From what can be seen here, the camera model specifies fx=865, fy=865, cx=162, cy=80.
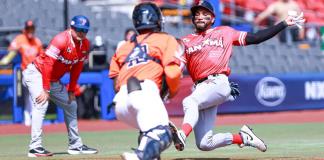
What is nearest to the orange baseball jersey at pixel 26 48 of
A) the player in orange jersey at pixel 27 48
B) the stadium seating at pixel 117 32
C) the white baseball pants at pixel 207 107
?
the player in orange jersey at pixel 27 48

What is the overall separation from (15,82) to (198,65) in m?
9.97

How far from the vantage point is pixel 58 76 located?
1178 cm

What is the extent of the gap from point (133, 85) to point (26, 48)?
449 inches

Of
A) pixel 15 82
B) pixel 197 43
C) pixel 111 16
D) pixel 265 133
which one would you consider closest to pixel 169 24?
pixel 111 16

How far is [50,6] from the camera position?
2348 cm

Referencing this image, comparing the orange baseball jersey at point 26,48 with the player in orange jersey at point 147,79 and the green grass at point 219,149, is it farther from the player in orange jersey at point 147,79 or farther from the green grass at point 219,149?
the player in orange jersey at point 147,79

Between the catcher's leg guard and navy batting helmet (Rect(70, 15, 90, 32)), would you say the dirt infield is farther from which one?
the catcher's leg guard

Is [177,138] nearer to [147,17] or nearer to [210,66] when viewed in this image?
[147,17]

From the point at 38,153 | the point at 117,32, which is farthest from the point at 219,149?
the point at 117,32

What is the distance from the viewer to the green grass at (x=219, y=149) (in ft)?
35.2

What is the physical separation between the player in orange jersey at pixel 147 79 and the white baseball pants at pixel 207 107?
157cm

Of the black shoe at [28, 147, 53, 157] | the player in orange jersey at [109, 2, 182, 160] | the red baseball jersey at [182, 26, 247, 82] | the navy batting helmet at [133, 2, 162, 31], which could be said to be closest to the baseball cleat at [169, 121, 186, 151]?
the player in orange jersey at [109, 2, 182, 160]

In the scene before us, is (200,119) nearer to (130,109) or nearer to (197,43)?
(197,43)

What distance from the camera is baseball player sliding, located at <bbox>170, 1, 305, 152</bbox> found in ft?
31.6
